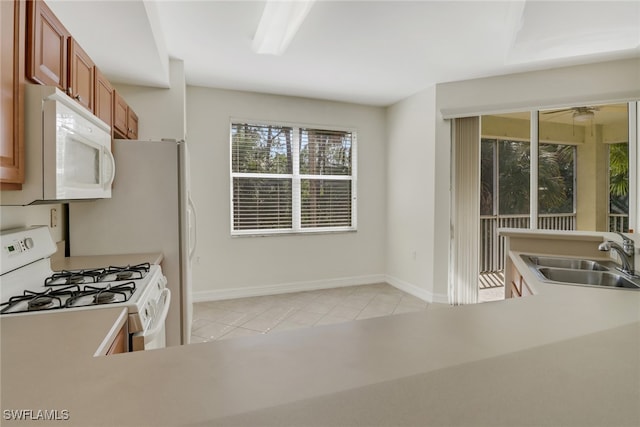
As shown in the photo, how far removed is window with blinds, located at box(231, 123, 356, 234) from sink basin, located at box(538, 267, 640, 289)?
2.87m

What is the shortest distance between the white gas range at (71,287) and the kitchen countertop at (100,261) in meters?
0.15

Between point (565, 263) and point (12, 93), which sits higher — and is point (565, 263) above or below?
below

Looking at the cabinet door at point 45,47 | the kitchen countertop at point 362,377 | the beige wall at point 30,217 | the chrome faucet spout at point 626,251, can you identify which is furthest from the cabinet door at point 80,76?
the chrome faucet spout at point 626,251

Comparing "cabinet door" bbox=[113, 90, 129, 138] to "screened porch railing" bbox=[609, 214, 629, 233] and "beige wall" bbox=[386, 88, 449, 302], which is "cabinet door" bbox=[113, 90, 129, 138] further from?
"screened porch railing" bbox=[609, 214, 629, 233]

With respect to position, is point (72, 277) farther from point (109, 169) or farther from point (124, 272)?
point (109, 169)

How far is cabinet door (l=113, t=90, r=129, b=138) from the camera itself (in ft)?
7.81

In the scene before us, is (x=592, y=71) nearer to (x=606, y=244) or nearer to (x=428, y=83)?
(x=428, y=83)

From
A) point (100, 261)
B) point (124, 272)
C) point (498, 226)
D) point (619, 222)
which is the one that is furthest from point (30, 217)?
point (619, 222)

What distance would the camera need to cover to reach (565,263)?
210cm

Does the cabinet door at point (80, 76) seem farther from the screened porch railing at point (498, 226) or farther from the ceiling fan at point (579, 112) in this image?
the ceiling fan at point (579, 112)

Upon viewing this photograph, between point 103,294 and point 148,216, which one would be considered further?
point 148,216

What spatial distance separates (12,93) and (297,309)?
121 inches

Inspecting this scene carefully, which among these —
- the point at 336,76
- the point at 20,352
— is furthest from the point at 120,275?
the point at 336,76

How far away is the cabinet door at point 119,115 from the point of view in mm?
2382
